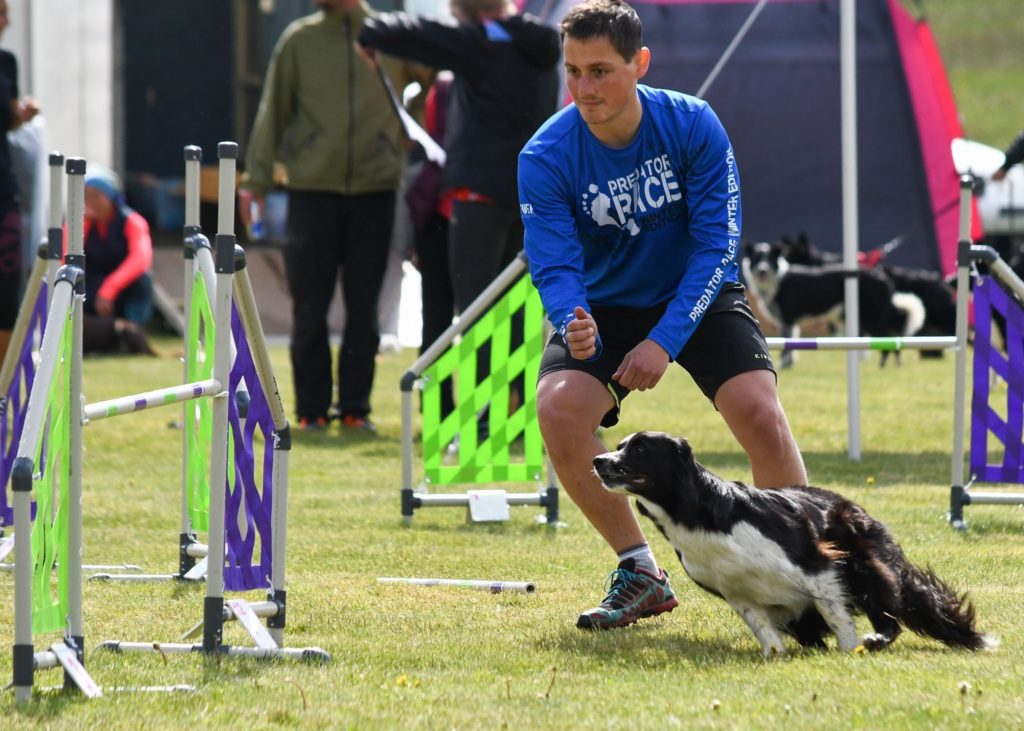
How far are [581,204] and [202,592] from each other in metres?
1.56

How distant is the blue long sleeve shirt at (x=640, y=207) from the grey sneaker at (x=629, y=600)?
0.64m

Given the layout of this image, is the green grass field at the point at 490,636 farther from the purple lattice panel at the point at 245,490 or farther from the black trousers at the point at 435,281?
the black trousers at the point at 435,281

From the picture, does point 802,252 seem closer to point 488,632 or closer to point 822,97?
point 822,97

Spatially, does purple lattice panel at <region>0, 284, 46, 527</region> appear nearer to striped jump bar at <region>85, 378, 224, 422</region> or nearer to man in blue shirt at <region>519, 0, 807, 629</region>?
striped jump bar at <region>85, 378, 224, 422</region>

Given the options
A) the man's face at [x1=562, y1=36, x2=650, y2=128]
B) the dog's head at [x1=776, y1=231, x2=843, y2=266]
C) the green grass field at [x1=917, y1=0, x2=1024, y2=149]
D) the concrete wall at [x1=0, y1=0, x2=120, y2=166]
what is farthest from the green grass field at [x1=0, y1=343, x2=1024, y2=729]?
the green grass field at [x1=917, y1=0, x2=1024, y2=149]

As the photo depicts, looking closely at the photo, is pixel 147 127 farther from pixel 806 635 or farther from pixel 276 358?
pixel 806 635

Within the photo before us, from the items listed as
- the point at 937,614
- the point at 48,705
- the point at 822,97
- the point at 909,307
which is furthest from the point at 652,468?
the point at 909,307

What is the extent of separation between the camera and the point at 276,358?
520 inches

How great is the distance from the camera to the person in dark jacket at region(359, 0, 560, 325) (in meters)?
7.59


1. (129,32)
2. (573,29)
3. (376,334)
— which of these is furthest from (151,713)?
(129,32)

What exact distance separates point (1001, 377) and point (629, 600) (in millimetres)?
2222

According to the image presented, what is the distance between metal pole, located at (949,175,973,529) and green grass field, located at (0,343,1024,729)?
4.7 inches

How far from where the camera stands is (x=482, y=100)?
7.70m

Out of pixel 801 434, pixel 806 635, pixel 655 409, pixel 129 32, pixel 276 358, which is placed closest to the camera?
pixel 806 635
